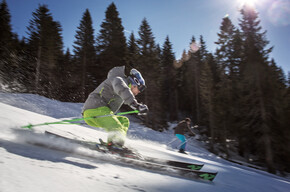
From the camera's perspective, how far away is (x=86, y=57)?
27344mm

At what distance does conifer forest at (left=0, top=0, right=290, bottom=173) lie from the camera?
16.4 metres

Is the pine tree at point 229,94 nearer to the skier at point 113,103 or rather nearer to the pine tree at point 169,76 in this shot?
the pine tree at point 169,76

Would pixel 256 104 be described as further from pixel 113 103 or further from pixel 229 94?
pixel 113 103

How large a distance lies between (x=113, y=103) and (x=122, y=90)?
0.53 m

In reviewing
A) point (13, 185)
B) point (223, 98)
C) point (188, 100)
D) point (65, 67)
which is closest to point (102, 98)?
point (13, 185)

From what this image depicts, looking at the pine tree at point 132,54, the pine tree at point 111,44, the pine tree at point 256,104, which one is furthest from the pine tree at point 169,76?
the pine tree at point 256,104

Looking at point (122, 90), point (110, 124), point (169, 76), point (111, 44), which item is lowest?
point (110, 124)

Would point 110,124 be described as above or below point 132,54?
below

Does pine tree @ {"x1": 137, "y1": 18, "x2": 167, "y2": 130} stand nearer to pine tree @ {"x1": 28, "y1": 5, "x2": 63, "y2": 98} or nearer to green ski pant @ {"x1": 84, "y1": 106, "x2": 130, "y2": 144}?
pine tree @ {"x1": 28, "y1": 5, "x2": 63, "y2": 98}

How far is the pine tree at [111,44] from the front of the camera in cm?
2559

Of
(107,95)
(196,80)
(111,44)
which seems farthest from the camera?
(196,80)

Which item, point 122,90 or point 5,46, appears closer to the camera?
point 122,90

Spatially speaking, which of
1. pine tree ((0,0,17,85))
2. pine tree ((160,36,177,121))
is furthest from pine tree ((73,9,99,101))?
pine tree ((160,36,177,121))

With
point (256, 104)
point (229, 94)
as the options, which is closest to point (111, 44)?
point (229, 94)
